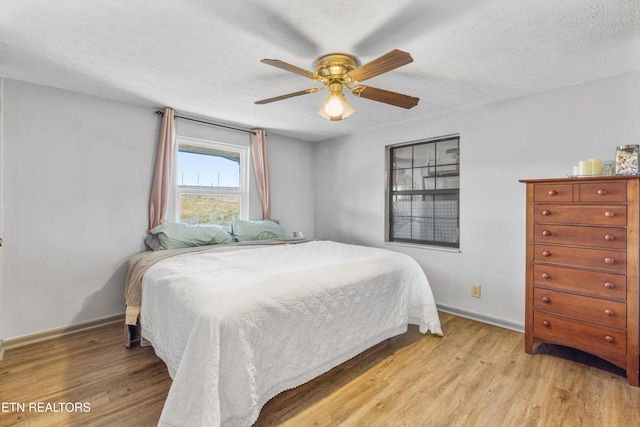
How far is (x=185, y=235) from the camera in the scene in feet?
9.80

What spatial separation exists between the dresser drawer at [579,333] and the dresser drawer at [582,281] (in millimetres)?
228

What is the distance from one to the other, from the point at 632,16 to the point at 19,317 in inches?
185

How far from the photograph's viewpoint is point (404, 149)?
3814mm

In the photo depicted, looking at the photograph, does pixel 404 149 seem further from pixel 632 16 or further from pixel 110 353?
pixel 110 353

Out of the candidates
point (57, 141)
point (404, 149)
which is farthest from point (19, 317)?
point (404, 149)

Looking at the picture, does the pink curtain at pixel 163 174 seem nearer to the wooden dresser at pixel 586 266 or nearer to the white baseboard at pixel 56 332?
the white baseboard at pixel 56 332

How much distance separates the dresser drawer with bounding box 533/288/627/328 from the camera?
6.57 feet

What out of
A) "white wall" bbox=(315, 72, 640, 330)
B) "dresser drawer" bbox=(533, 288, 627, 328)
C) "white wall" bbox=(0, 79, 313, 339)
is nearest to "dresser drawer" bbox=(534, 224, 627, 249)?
"dresser drawer" bbox=(533, 288, 627, 328)

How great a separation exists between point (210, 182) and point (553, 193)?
3436 mm

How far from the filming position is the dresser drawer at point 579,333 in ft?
6.56

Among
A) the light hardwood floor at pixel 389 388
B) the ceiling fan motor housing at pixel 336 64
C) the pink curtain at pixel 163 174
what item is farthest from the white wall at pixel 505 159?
the pink curtain at pixel 163 174

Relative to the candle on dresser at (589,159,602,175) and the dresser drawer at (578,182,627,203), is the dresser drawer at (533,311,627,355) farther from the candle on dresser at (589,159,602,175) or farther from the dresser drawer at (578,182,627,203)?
the candle on dresser at (589,159,602,175)

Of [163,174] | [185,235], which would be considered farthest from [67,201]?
[185,235]

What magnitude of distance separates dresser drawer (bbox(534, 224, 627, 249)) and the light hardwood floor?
91cm
